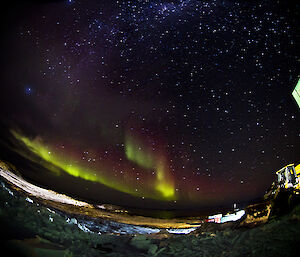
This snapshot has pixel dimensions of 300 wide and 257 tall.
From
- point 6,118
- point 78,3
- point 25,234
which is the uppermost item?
point 78,3

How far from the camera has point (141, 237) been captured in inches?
261

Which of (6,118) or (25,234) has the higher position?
(6,118)

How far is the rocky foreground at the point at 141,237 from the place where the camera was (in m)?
5.07

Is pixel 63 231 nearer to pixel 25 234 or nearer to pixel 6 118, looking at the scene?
pixel 25 234

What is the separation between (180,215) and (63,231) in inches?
148

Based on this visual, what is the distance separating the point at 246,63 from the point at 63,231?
7125 millimetres

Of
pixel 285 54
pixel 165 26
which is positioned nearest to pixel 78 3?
pixel 165 26

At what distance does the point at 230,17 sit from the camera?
159 inches

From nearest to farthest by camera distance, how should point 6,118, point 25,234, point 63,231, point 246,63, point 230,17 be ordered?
point 230,17, point 246,63, point 6,118, point 25,234, point 63,231

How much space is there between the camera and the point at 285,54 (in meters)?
4.34

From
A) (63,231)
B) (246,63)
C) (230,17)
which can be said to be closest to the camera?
(230,17)

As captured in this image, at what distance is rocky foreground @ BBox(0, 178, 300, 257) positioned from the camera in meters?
5.07

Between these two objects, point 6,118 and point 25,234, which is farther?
point 25,234

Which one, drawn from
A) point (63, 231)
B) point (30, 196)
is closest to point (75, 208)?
point (63, 231)
